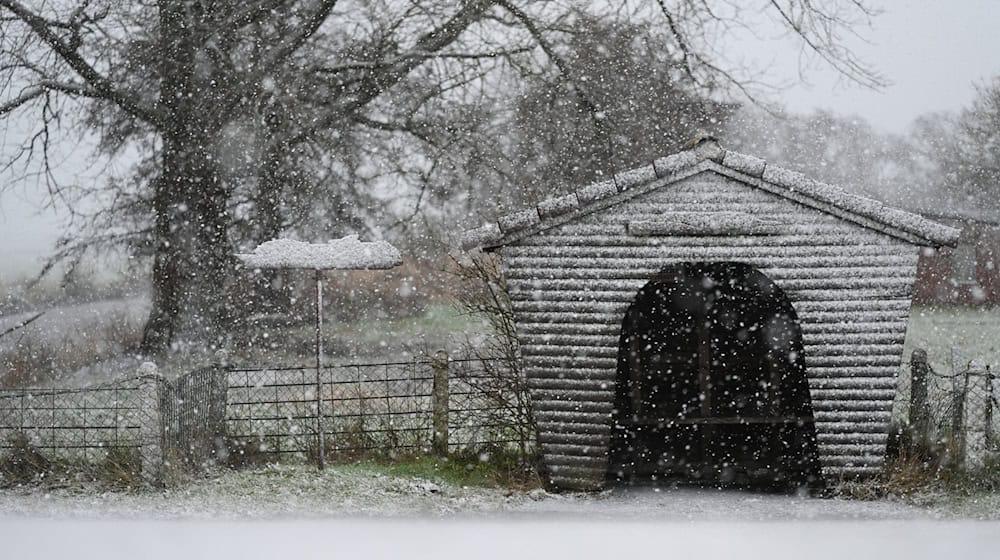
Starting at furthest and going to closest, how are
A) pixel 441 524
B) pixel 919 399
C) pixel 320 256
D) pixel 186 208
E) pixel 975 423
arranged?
pixel 186 208 < pixel 919 399 < pixel 320 256 < pixel 975 423 < pixel 441 524

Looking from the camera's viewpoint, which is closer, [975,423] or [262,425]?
[975,423]

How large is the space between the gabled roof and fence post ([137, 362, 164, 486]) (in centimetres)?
244

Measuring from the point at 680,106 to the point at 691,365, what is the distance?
11.2ft

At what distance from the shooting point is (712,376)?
8008 millimetres

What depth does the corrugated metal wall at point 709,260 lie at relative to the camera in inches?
242

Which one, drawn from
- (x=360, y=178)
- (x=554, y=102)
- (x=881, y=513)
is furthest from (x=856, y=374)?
(x=360, y=178)

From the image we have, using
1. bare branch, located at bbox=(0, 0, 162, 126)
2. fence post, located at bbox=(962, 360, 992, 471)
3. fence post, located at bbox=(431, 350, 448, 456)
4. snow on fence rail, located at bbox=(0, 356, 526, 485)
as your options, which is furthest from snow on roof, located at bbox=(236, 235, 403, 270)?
bare branch, located at bbox=(0, 0, 162, 126)

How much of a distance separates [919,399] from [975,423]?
0.67m

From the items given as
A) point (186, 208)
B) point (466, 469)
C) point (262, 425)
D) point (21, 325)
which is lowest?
point (466, 469)

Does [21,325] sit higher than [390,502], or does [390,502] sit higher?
[21,325]

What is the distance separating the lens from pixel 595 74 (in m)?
10.2

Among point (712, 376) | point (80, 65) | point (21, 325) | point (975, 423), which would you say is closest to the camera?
point (975, 423)

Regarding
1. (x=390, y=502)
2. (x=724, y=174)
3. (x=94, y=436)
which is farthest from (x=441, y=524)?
(x=94, y=436)

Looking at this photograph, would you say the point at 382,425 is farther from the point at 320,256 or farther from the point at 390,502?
the point at 320,256
